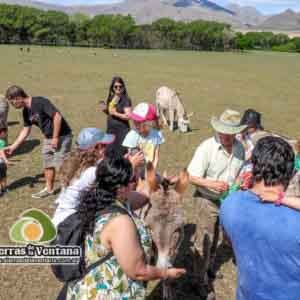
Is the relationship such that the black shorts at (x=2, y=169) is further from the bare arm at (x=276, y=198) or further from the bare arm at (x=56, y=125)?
the bare arm at (x=276, y=198)

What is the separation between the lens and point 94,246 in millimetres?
2680

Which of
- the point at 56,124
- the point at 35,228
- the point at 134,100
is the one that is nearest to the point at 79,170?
the point at 35,228

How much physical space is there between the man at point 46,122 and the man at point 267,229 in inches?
172

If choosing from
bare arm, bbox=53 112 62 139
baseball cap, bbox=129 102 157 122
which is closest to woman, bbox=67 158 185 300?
baseball cap, bbox=129 102 157 122

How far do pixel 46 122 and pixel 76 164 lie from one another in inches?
108

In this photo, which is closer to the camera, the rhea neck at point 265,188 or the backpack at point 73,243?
the rhea neck at point 265,188

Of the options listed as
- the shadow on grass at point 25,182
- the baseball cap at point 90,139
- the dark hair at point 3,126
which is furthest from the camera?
the dark hair at point 3,126

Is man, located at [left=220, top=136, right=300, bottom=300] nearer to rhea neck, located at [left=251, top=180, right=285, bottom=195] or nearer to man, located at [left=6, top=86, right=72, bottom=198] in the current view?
rhea neck, located at [left=251, top=180, right=285, bottom=195]

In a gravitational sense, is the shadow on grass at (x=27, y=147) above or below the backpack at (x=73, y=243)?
below

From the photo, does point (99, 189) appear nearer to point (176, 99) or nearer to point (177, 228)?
point (177, 228)

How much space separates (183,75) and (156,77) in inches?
119

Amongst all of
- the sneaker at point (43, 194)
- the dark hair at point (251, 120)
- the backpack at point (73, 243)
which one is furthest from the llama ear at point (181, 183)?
the sneaker at point (43, 194)

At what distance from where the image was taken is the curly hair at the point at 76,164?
3922mm

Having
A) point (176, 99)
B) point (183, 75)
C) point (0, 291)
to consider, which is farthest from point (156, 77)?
point (0, 291)
